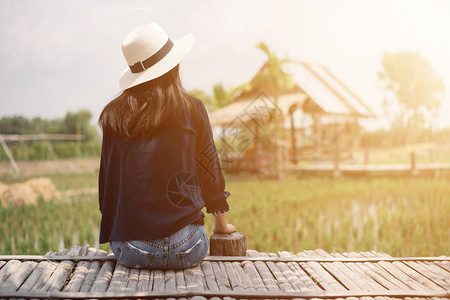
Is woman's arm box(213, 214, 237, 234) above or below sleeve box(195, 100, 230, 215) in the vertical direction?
below

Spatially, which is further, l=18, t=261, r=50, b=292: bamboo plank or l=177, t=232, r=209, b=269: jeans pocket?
l=177, t=232, r=209, b=269: jeans pocket

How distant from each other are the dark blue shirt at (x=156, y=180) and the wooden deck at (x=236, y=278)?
0.26 metres

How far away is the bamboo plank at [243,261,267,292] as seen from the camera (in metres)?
2.26

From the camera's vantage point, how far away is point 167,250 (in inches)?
91.0

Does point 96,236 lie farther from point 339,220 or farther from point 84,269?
point 339,220

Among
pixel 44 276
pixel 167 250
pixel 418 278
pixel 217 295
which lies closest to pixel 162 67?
pixel 167 250

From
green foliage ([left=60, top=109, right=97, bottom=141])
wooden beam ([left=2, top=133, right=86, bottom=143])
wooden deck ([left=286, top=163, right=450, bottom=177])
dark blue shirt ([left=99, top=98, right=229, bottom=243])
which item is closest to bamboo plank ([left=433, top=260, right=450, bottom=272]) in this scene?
dark blue shirt ([left=99, top=98, right=229, bottom=243])

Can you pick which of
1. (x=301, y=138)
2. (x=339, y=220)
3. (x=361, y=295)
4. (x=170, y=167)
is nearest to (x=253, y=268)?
(x=361, y=295)

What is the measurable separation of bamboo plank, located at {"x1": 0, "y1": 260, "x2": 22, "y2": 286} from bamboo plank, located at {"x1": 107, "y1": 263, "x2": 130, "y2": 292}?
1.81ft

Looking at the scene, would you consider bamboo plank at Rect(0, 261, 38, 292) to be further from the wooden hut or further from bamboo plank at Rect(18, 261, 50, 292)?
the wooden hut

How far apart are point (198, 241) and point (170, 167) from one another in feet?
1.45

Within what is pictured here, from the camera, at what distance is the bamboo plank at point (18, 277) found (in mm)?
2203

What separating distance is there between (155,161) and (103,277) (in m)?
0.69

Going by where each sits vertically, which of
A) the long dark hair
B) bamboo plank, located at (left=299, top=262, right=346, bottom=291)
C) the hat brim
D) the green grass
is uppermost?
the hat brim
